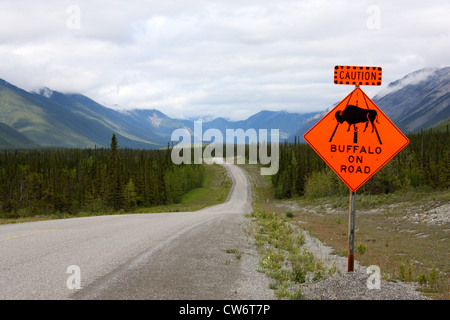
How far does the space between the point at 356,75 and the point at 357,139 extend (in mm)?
1437

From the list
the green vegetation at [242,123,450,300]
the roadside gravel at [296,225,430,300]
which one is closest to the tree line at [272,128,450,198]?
the green vegetation at [242,123,450,300]

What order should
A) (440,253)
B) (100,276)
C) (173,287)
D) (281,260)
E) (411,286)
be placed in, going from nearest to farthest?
(173,287)
(100,276)
(411,286)
(281,260)
(440,253)

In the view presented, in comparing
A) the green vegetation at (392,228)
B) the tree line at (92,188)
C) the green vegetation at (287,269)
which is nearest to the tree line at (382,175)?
the green vegetation at (392,228)

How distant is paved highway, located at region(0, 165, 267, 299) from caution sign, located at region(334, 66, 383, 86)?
502 centimetres

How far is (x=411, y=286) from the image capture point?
8820mm

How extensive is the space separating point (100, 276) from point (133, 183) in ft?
253

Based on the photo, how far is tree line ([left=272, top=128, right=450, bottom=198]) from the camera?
50.4 metres

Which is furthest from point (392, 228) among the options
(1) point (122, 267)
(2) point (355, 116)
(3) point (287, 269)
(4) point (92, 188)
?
(4) point (92, 188)

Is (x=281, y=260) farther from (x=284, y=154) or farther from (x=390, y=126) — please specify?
(x=284, y=154)

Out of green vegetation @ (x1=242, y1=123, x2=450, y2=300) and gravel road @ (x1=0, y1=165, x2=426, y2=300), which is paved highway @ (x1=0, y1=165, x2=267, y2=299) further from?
green vegetation @ (x1=242, y1=123, x2=450, y2=300)

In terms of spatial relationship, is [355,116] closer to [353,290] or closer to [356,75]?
[356,75]

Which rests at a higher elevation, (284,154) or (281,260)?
(284,154)
